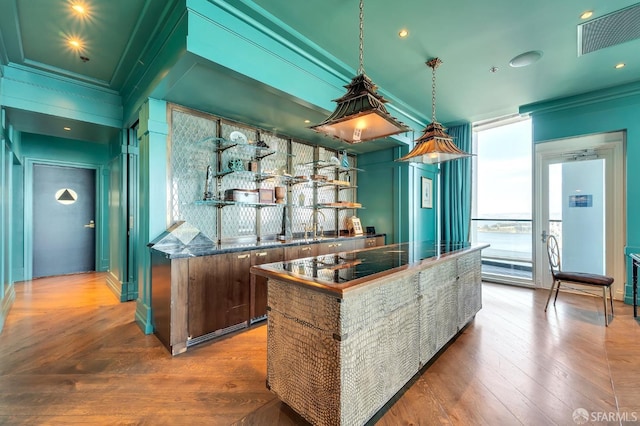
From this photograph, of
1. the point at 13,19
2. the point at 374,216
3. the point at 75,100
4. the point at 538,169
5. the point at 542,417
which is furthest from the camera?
the point at 374,216

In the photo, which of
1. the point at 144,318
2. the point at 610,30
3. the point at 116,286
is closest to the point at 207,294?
the point at 144,318

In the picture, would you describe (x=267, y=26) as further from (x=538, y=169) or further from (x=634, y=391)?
(x=538, y=169)

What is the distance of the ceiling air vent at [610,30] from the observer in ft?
8.28

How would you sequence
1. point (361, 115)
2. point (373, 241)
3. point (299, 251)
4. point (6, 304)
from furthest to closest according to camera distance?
point (373, 241) < point (299, 251) < point (6, 304) < point (361, 115)

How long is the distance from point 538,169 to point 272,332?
212 inches

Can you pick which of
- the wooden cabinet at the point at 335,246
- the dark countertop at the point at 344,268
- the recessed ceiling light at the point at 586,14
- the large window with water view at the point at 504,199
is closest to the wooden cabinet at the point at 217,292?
the dark countertop at the point at 344,268

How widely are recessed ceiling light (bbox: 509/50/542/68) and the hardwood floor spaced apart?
10.2ft

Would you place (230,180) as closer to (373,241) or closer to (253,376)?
(253,376)

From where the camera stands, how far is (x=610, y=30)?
2.72 meters

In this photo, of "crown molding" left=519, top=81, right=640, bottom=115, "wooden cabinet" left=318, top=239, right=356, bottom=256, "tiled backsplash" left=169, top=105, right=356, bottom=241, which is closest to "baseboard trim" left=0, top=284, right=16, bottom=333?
"tiled backsplash" left=169, top=105, right=356, bottom=241

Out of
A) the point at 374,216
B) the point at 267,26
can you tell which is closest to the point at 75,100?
the point at 267,26

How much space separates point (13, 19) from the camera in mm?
2434

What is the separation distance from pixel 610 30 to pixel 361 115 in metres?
2.87

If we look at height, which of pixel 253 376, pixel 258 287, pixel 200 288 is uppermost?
pixel 200 288
